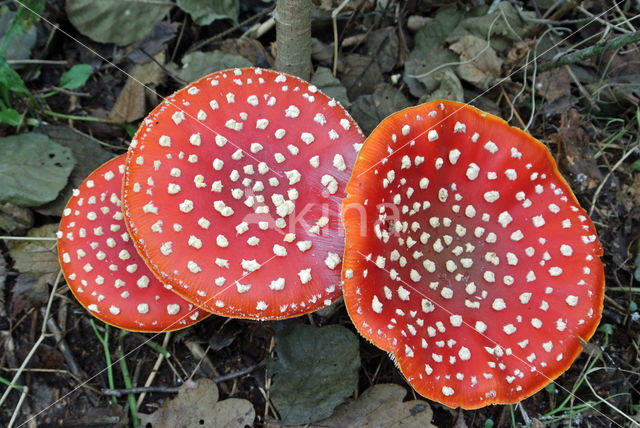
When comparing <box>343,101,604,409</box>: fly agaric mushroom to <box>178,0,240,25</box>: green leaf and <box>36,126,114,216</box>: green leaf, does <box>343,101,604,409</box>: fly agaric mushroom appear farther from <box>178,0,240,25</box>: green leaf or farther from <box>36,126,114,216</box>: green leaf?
<box>36,126,114,216</box>: green leaf

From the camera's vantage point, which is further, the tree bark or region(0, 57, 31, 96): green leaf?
region(0, 57, 31, 96): green leaf

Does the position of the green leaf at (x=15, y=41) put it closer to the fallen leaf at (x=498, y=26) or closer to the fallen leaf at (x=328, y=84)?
the fallen leaf at (x=328, y=84)

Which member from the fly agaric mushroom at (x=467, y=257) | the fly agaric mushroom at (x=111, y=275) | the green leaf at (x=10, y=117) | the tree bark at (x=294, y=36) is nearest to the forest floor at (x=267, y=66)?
the green leaf at (x=10, y=117)

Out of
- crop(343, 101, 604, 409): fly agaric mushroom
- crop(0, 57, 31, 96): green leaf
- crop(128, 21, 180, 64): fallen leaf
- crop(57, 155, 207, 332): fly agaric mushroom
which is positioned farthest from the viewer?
crop(128, 21, 180, 64): fallen leaf

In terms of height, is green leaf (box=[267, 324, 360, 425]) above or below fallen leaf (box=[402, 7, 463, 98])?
below

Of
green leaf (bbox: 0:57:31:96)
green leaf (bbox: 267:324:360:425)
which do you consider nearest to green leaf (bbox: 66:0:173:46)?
green leaf (bbox: 0:57:31:96)

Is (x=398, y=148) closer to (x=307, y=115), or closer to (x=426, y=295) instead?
(x=307, y=115)
